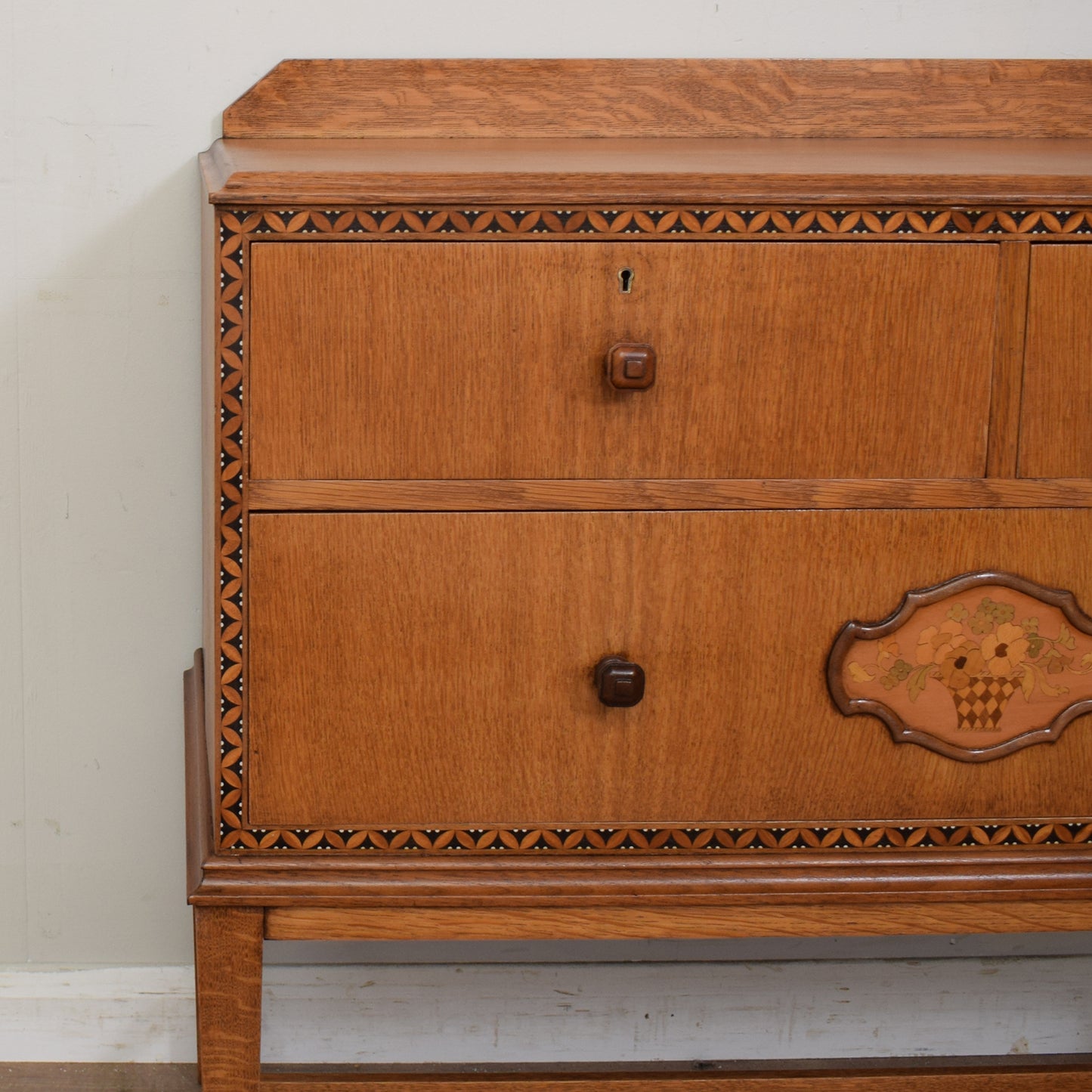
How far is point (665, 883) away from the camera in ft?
2.65

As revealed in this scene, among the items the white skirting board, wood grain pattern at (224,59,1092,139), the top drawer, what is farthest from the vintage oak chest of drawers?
the white skirting board

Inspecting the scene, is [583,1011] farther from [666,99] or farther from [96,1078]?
[666,99]

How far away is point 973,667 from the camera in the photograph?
2.65 ft

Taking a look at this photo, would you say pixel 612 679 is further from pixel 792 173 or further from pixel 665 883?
pixel 792 173

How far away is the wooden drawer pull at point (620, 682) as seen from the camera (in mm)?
775

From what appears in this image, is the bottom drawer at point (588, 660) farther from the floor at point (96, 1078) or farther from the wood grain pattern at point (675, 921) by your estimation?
the floor at point (96, 1078)

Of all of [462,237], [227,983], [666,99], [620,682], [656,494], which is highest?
[666,99]

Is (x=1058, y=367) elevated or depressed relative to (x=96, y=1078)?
elevated

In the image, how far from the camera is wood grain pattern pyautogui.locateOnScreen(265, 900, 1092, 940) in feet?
2.66

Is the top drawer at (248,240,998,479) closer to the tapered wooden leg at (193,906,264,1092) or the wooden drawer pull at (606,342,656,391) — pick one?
the wooden drawer pull at (606,342,656,391)

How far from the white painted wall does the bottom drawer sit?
0.42 meters

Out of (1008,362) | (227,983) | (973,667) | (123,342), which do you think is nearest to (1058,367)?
(1008,362)

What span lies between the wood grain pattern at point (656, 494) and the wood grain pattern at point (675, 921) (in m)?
0.28

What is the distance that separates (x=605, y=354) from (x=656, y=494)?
98mm
